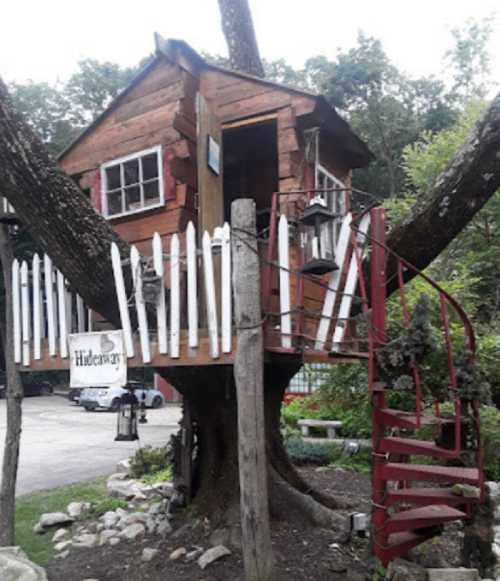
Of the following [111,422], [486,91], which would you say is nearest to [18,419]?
[111,422]

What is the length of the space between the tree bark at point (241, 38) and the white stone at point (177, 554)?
6.16m

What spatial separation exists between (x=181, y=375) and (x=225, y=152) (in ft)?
9.19

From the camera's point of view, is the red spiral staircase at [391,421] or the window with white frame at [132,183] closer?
the red spiral staircase at [391,421]

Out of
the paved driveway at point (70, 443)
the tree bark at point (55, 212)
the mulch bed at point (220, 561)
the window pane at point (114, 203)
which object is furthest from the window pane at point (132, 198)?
the paved driveway at point (70, 443)

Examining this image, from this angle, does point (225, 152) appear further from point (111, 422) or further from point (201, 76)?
point (111, 422)

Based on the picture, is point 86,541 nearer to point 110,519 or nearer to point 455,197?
point 110,519

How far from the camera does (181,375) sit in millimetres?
5359

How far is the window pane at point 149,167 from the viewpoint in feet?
18.2

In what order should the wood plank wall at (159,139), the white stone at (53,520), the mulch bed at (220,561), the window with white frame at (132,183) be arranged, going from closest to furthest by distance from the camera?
the mulch bed at (220,561) → the wood plank wall at (159,139) → the window with white frame at (132,183) → the white stone at (53,520)

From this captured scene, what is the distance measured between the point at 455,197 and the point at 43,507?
6.24 metres

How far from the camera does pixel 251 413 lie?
3688mm

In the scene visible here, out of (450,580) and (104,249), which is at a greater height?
(104,249)

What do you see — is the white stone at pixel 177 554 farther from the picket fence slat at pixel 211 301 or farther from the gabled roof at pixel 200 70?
the gabled roof at pixel 200 70

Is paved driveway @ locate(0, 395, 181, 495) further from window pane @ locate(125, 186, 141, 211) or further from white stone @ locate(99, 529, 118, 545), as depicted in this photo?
window pane @ locate(125, 186, 141, 211)
